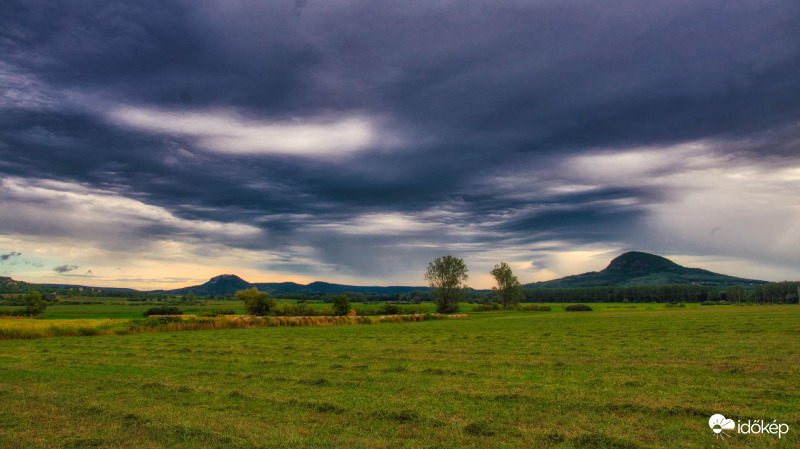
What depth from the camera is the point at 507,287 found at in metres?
158

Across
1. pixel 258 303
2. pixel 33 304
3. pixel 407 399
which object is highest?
pixel 407 399

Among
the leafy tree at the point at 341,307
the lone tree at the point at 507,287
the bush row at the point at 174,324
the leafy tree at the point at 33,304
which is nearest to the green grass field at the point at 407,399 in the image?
the bush row at the point at 174,324

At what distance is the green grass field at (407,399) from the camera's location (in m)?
9.37

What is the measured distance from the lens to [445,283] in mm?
121500

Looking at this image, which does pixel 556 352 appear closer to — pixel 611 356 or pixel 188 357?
pixel 611 356

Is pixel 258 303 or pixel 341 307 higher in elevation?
pixel 258 303

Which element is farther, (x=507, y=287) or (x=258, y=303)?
(x=507, y=287)

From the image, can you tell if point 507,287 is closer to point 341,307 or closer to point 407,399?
point 341,307

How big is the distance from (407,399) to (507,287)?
151 m

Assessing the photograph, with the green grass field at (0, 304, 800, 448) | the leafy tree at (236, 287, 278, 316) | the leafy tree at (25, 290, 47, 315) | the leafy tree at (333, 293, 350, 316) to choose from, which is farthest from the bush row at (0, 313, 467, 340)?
the leafy tree at (25, 290, 47, 315)

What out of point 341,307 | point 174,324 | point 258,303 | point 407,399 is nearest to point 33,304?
point 258,303

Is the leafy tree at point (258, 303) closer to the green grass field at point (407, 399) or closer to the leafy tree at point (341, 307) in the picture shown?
the leafy tree at point (341, 307)

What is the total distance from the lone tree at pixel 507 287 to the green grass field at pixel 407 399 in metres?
138

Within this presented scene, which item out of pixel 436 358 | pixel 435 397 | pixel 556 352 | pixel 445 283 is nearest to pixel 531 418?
pixel 435 397
